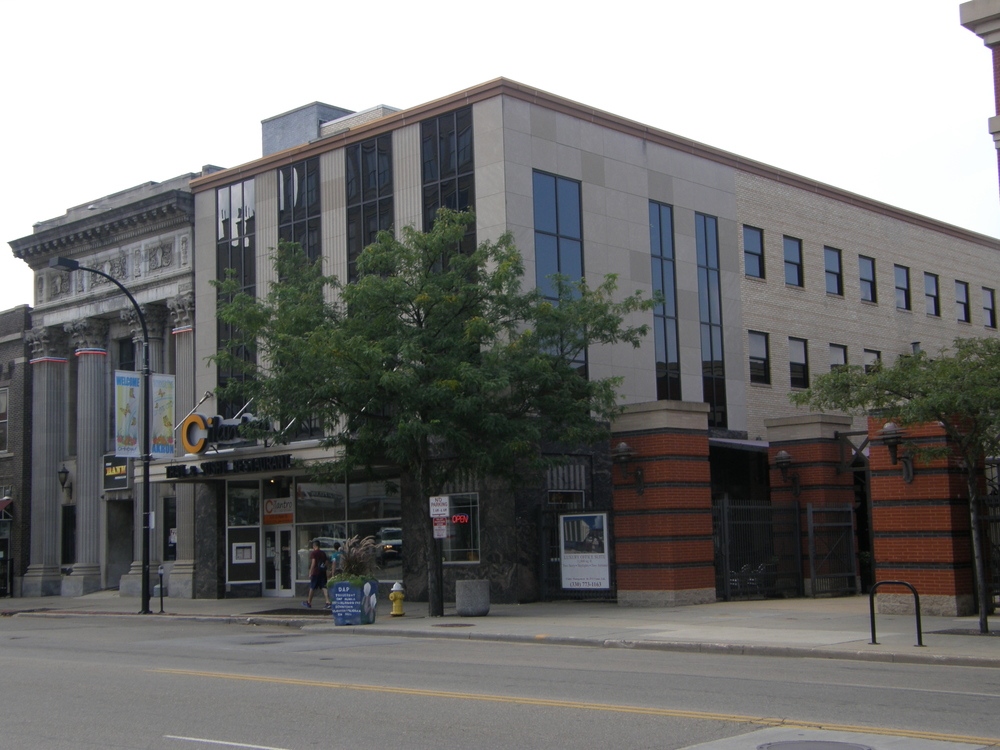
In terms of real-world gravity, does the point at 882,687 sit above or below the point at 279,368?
below

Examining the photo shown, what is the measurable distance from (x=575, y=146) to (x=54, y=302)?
21.5 meters

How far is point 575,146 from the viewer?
30344 millimetres

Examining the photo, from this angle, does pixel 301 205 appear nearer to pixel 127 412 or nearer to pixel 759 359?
pixel 127 412

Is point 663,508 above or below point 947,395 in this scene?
below

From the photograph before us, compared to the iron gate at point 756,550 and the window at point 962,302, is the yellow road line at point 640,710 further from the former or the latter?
the window at point 962,302

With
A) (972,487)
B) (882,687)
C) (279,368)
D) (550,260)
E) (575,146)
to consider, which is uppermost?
(575,146)

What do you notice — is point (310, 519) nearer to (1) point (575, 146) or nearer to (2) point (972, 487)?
(1) point (575, 146)

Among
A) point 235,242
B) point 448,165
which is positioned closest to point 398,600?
point 448,165

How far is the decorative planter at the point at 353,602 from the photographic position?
23203mm

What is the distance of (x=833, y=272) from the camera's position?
38.3 meters

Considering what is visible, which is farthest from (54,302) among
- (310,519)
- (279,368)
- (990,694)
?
(990,694)

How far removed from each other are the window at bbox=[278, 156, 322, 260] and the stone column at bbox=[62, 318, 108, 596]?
10340mm

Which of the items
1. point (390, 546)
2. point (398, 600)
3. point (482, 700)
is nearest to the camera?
point (482, 700)

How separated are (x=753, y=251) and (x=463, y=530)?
1359 centimetres
